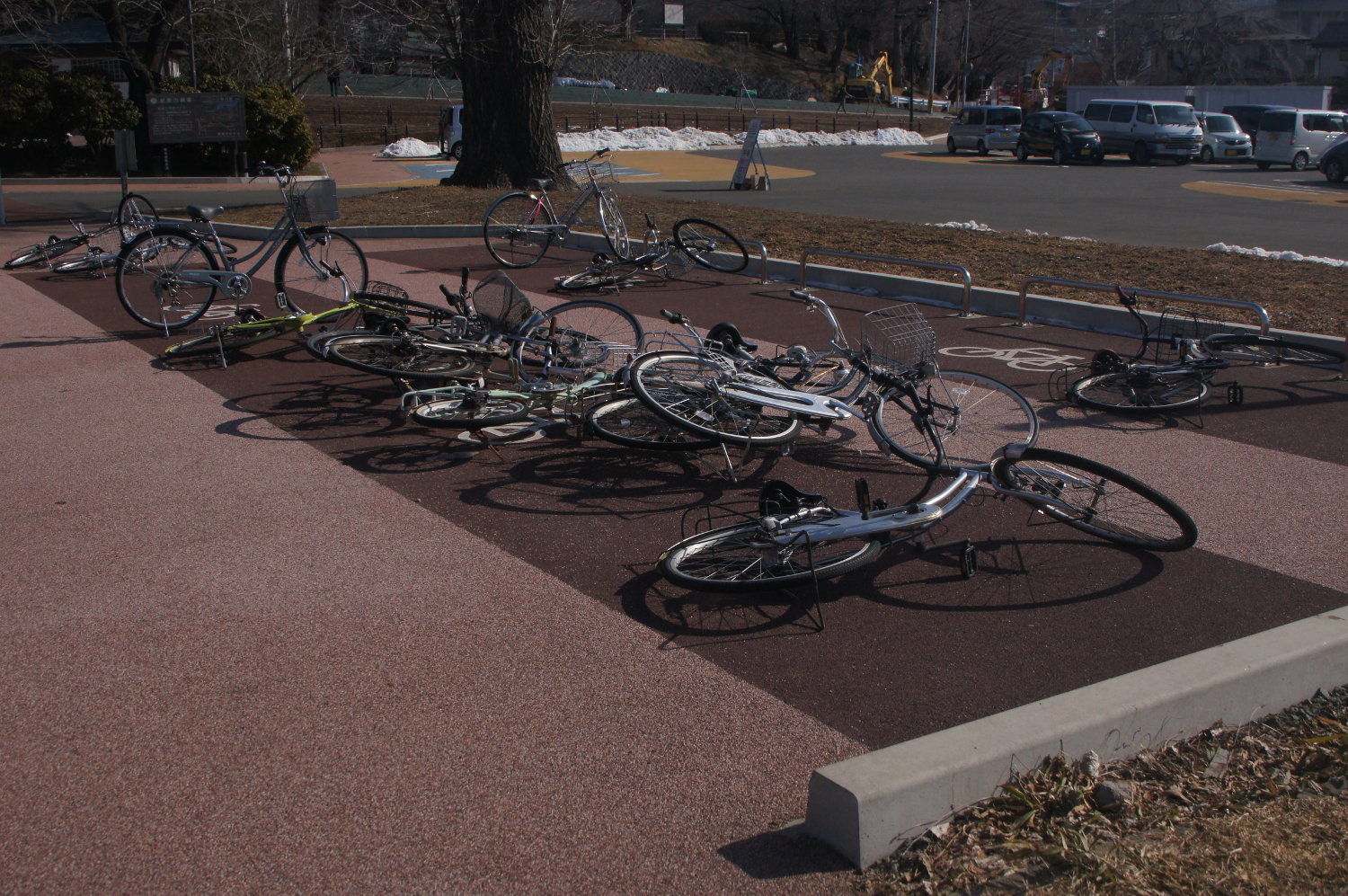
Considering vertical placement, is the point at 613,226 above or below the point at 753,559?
above

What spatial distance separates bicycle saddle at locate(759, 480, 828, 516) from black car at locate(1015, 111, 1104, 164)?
3535cm

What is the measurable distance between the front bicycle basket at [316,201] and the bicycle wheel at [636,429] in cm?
409

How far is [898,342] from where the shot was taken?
6.11 m

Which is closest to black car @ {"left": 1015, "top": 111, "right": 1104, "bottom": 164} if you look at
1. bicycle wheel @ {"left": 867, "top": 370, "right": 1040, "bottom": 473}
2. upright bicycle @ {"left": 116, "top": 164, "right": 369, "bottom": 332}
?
upright bicycle @ {"left": 116, "top": 164, "right": 369, "bottom": 332}

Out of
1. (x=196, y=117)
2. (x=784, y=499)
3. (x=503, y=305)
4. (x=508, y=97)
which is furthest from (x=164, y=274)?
(x=196, y=117)

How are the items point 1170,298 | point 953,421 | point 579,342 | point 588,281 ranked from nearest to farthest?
1. point 953,421
2. point 579,342
3. point 1170,298
4. point 588,281

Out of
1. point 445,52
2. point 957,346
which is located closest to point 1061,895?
point 957,346

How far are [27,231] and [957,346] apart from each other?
14.3m

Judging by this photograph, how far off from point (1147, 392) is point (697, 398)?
325 cm

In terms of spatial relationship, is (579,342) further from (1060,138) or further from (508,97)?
(1060,138)

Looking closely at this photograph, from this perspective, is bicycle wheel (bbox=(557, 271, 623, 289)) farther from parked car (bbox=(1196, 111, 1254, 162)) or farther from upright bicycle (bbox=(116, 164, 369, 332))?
parked car (bbox=(1196, 111, 1254, 162))

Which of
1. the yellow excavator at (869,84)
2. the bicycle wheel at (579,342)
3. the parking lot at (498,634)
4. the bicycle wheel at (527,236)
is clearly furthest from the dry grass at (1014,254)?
the yellow excavator at (869,84)

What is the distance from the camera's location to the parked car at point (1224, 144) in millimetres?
37188

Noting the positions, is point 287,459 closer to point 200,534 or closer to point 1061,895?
point 200,534
